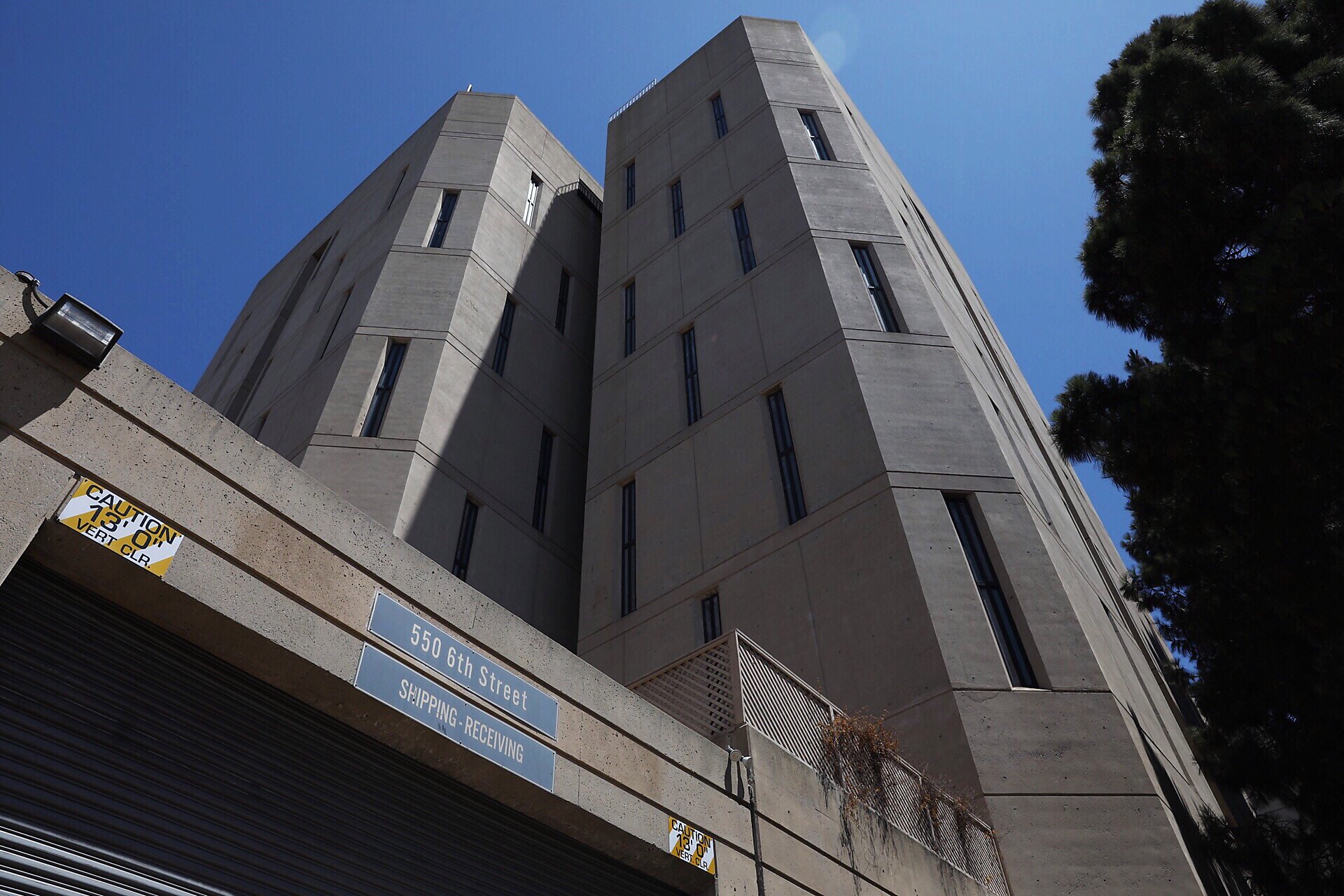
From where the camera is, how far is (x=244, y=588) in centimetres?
580

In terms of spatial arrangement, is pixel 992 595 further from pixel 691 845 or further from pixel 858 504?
pixel 691 845

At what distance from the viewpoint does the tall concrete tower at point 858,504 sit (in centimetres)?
1233

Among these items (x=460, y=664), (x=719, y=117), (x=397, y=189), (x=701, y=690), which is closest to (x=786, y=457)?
(x=701, y=690)

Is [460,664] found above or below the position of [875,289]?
below

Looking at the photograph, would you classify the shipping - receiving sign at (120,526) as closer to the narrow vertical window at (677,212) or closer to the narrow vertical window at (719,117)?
the narrow vertical window at (677,212)

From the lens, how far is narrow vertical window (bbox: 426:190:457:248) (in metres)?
24.9

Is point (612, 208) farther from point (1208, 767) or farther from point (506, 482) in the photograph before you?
point (1208, 767)

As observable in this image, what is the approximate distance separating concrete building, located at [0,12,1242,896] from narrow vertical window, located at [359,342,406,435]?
0.09m

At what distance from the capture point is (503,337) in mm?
24281

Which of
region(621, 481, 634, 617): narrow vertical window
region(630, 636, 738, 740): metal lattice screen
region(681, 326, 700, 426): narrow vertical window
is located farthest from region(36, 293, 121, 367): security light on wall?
region(681, 326, 700, 426): narrow vertical window

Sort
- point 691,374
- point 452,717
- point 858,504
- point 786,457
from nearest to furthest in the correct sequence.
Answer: point 452,717
point 858,504
point 786,457
point 691,374

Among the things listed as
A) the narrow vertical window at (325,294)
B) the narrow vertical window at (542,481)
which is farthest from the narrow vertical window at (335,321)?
the narrow vertical window at (542,481)

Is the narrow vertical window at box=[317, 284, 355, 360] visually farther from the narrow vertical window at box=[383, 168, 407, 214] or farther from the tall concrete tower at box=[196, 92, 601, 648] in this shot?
the narrow vertical window at box=[383, 168, 407, 214]

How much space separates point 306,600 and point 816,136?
22.6 metres
